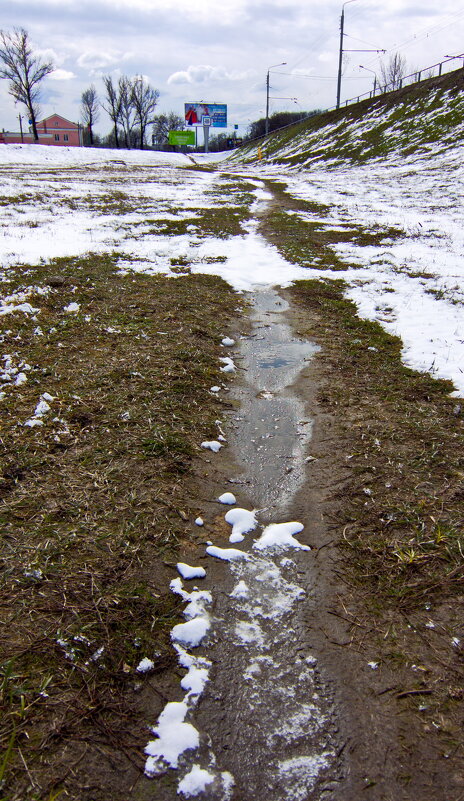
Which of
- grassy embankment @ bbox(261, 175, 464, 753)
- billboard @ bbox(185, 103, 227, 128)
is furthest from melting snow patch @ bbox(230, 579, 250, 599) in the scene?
billboard @ bbox(185, 103, 227, 128)

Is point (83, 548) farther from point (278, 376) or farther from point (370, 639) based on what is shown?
point (278, 376)

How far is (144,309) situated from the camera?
7.61m

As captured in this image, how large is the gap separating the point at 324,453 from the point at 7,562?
109 inches

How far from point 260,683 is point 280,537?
3.65ft

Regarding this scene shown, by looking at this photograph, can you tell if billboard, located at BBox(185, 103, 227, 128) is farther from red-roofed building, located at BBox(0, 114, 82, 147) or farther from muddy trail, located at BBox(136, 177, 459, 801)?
muddy trail, located at BBox(136, 177, 459, 801)

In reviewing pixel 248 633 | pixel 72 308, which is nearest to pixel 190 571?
pixel 248 633

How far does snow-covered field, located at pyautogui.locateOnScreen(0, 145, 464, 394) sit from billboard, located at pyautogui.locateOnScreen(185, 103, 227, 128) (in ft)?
225

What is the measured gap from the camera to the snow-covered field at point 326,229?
25.3 ft

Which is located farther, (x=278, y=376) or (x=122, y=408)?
Result: (x=278, y=376)

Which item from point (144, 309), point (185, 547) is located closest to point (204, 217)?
point (144, 309)

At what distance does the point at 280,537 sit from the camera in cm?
339

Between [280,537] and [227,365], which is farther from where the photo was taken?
[227,365]

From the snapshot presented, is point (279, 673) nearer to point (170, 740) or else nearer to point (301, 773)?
point (301, 773)

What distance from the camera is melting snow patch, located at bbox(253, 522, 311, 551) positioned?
3318mm
